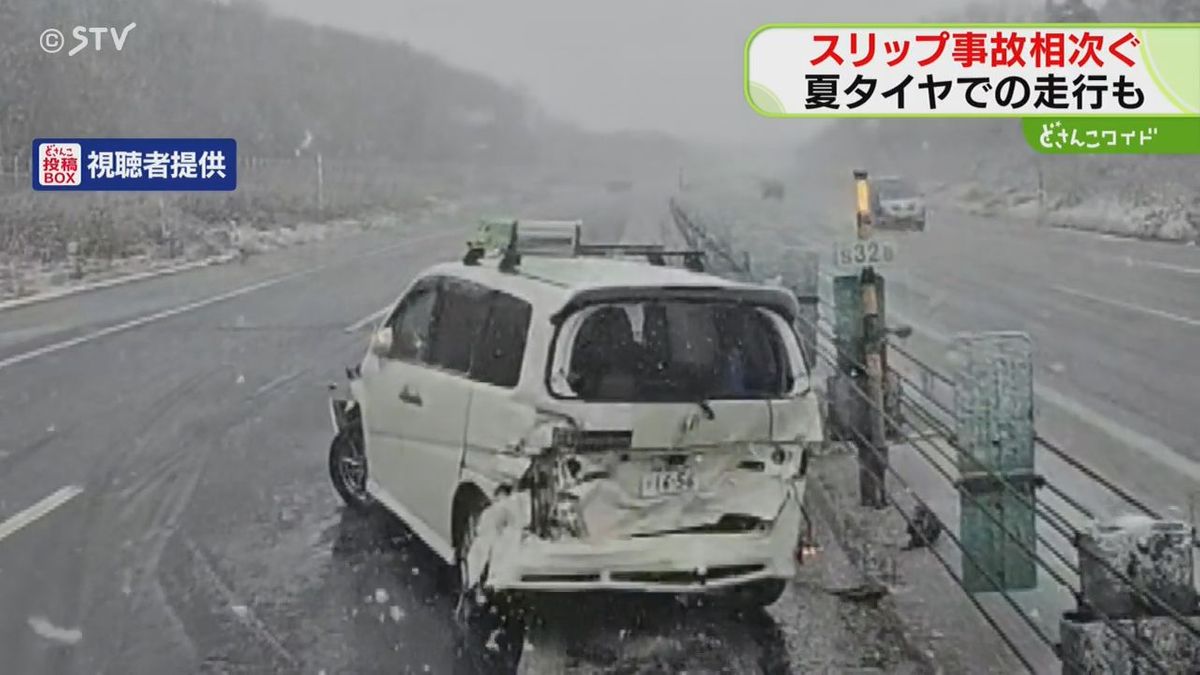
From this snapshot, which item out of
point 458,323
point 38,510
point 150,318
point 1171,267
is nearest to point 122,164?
point 150,318

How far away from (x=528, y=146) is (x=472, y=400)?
1966 inches

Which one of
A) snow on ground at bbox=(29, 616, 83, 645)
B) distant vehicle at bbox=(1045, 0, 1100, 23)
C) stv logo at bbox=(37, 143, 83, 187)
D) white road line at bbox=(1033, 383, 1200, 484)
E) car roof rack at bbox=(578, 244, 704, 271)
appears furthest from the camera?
stv logo at bbox=(37, 143, 83, 187)

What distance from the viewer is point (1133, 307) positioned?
18.0 metres

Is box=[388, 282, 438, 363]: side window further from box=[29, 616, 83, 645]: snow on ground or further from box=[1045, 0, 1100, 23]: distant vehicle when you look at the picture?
box=[1045, 0, 1100, 23]: distant vehicle

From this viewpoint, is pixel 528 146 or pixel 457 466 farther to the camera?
pixel 528 146

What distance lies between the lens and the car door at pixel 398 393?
6773 millimetres

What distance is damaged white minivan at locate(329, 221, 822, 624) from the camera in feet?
17.6

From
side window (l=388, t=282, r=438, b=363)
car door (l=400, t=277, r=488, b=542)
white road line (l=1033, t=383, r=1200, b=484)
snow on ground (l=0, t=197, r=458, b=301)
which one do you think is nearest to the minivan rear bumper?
car door (l=400, t=277, r=488, b=542)

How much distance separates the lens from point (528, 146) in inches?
2170

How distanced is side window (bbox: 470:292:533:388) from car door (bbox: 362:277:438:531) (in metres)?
0.64

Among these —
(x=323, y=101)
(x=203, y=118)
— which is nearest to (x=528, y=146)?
(x=323, y=101)

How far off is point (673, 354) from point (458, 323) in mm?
1259

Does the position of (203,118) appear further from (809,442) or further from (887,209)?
(809,442)

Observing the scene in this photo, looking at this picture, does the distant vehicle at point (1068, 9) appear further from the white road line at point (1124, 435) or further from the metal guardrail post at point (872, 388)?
the metal guardrail post at point (872, 388)
